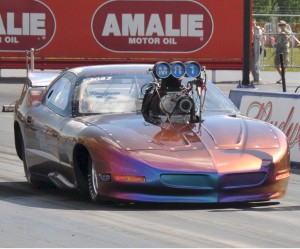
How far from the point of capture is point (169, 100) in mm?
10016

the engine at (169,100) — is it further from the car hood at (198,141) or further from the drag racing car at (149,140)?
the car hood at (198,141)

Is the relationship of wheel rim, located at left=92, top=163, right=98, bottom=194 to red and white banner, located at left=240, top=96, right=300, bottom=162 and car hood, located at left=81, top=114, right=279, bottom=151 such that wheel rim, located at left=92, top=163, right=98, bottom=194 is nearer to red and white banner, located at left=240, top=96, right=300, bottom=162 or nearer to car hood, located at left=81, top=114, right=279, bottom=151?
car hood, located at left=81, top=114, right=279, bottom=151

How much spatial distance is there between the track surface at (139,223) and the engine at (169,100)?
3.15ft

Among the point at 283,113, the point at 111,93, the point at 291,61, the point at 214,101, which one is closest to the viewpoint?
the point at 111,93

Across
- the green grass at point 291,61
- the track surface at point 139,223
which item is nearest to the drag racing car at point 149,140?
the track surface at point 139,223

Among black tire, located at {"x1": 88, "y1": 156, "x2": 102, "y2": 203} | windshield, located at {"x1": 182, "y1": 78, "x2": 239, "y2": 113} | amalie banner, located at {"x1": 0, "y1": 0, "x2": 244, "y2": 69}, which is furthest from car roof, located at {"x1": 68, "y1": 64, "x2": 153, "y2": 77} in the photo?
amalie banner, located at {"x1": 0, "y1": 0, "x2": 244, "y2": 69}

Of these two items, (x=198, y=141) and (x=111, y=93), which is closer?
(x=198, y=141)

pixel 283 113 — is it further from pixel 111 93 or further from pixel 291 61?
pixel 291 61

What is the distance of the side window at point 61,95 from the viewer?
10.3 metres

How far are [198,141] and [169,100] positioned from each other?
89 centimetres

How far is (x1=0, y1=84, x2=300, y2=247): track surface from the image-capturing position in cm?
746

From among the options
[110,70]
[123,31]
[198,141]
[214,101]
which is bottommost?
[198,141]

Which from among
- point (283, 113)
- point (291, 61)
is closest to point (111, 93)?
point (283, 113)

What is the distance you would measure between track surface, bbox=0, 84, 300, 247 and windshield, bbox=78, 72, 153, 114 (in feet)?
2.79
